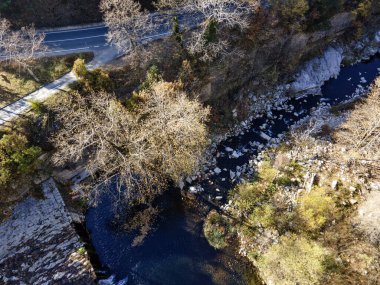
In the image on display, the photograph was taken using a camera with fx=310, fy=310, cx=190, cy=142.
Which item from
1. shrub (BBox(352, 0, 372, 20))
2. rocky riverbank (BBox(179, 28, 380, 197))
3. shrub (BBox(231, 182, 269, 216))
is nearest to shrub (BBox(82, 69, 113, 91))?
rocky riverbank (BBox(179, 28, 380, 197))

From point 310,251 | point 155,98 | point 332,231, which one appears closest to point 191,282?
point 310,251

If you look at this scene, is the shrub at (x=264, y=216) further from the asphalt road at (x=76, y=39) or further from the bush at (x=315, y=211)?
the asphalt road at (x=76, y=39)

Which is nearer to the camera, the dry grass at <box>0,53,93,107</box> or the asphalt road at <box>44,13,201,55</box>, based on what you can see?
the dry grass at <box>0,53,93,107</box>

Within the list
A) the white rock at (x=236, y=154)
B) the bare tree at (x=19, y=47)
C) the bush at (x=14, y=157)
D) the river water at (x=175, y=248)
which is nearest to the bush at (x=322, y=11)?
the river water at (x=175, y=248)

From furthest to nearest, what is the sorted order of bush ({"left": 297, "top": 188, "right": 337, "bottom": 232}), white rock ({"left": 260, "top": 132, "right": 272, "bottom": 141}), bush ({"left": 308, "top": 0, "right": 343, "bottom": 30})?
bush ({"left": 308, "top": 0, "right": 343, "bottom": 30}) < white rock ({"left": 260, "top": 132, "right": 272, "bottom": 141}) < bush ({"left": 297, "top": 188, "right": 337, "bottom": 232})

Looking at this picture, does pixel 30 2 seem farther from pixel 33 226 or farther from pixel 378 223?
pixel 378 223

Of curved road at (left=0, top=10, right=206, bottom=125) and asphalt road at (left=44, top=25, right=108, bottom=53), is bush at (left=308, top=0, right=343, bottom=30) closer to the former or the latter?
curved road at (left=0, top=10, right=206, bottom=125)

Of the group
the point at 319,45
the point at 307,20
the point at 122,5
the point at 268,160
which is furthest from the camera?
the point at 319,45
